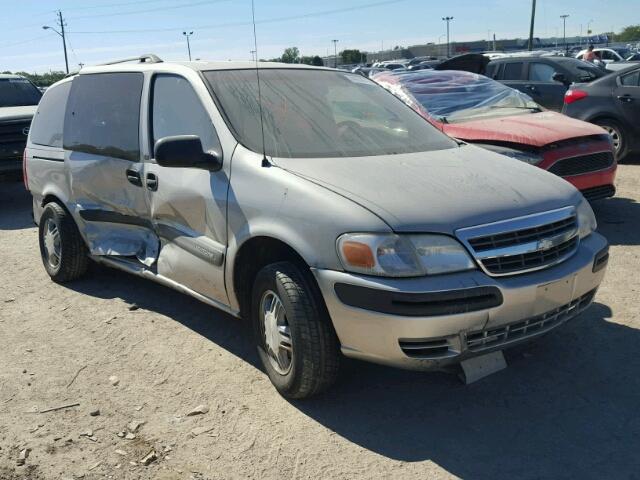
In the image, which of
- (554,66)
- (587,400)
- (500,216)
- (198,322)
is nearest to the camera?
(500,216)

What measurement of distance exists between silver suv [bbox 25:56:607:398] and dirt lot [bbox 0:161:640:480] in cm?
35

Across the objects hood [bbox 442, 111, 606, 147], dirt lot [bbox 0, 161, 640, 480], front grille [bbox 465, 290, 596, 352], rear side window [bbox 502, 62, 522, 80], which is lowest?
dirt lot [bbox 0, 161, 640, 480]

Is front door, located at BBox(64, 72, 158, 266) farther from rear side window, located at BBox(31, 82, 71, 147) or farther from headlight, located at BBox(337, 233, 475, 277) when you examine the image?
headlight, located at BBox(337, 233, 475, 277)

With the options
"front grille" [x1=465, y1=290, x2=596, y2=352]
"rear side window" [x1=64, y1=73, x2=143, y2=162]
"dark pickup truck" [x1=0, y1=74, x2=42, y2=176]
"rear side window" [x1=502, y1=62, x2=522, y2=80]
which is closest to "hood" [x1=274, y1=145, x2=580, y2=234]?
"front grille" [x1=465, y1=290, x2=596, y2=352]

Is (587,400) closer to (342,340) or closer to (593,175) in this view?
(342,340)

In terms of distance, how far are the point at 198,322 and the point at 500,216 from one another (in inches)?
97.0

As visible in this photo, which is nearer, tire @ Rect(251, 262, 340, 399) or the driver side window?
tire @ Rect(251, 262, 340, 399)

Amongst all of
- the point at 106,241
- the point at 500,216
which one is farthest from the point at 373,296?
the point at 106,241

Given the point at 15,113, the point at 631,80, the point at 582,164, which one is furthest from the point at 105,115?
the point at 631,80

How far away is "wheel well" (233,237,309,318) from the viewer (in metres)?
3.42

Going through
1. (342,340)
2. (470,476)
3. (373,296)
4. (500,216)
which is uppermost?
(500,216)

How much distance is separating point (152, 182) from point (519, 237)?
7.82 feet

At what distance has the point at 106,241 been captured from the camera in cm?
500

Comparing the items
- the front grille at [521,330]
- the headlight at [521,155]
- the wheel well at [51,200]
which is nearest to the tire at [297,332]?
the front grille at [521,330]
